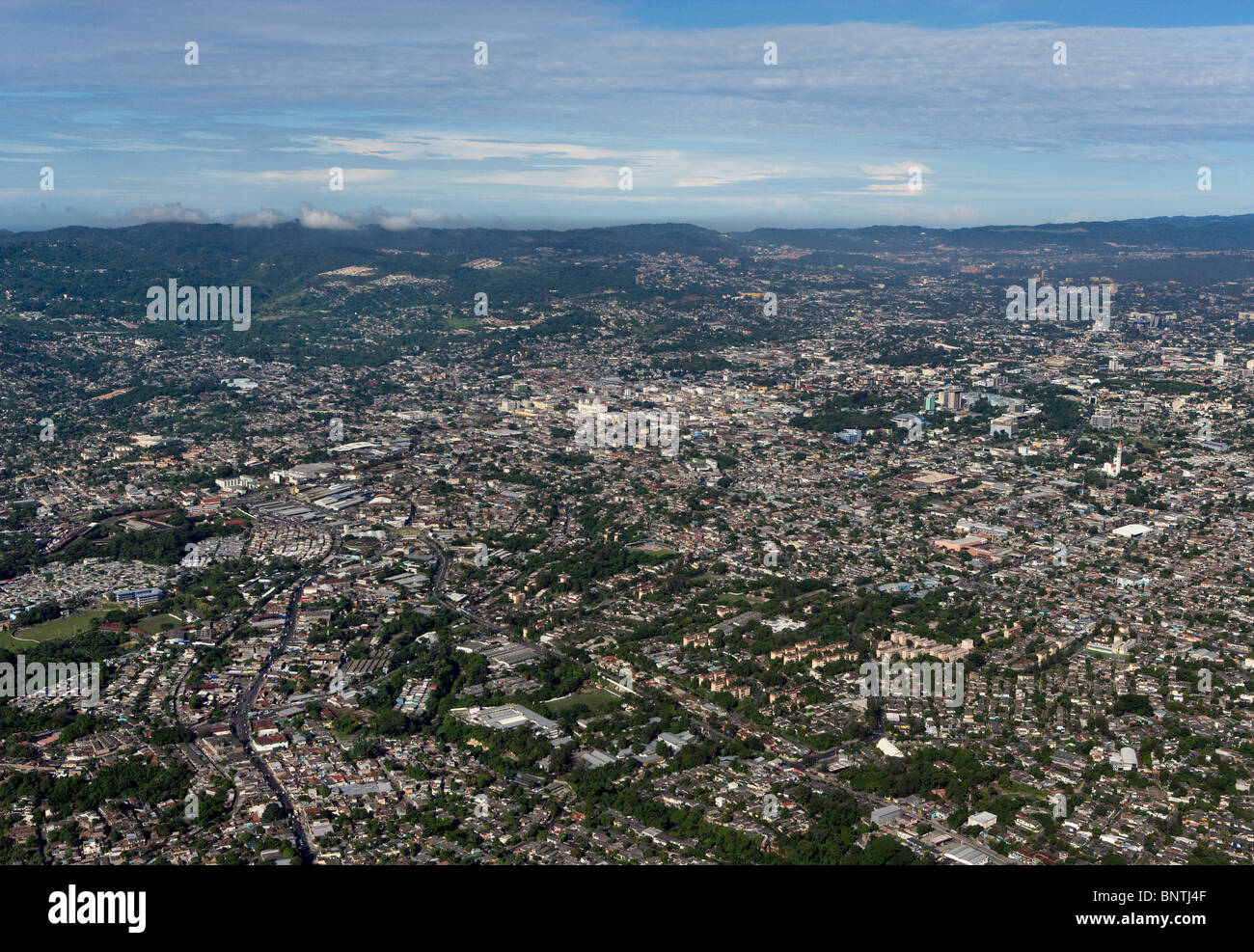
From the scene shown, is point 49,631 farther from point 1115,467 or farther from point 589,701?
point 1115,467

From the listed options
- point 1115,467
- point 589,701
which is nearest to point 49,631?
point 589,701

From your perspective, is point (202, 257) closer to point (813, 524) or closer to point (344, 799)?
point (813, 524)

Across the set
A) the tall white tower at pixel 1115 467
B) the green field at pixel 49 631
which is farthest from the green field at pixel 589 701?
the tall white tower at pixel 1115 467

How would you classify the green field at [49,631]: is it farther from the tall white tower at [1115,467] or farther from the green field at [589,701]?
the tall white tower at [1115,467]

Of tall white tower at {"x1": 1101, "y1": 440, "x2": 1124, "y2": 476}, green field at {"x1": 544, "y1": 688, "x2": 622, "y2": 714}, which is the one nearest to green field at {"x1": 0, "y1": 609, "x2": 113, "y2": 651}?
green field at {"x1": 544, "y1": 688, "x2": 622, "y2": 714}

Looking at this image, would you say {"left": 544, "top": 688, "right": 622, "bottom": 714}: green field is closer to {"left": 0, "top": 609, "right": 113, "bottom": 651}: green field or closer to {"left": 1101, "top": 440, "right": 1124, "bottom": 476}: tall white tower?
{"left": 0, "top": 609, "right": 113, "bottom": 651}: green field

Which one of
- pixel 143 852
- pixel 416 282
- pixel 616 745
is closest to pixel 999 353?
pixel 416 282

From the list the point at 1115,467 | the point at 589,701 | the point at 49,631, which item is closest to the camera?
the point at 589,701
